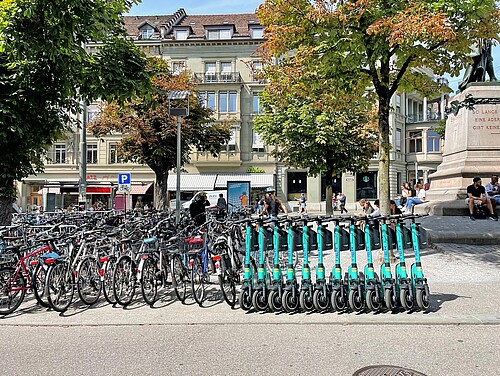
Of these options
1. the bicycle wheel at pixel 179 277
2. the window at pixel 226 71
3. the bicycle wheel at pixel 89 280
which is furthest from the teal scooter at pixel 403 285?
the window at pixel 226 71

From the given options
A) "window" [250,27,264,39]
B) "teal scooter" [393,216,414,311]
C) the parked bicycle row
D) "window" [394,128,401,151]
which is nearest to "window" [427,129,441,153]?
"window" [394,128,401,151]

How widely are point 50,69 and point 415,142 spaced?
45076 mm

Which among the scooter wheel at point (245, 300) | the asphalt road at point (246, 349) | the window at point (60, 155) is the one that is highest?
the window at point (60, 155)

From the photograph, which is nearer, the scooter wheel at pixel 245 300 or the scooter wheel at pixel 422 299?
the scooter wheel at pixel 422 299

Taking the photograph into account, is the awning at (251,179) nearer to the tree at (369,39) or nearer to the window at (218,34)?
the window at (218,34)

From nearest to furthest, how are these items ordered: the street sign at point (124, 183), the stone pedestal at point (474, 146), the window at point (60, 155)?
the stone pedestal at point (474, 146) < the street sign at point (124, 183) < the window at point (60, 155)

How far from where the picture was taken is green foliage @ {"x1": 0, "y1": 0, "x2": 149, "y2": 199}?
7.24 meters

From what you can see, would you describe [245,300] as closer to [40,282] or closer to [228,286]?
[228,286]

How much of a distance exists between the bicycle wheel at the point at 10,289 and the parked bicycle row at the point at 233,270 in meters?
0.01

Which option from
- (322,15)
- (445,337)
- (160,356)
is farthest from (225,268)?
(322,15)

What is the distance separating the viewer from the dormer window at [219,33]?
44.9 m

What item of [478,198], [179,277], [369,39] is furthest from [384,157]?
[179,277]

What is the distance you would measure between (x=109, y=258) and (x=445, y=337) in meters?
4.81

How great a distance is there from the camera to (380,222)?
7230mm
